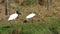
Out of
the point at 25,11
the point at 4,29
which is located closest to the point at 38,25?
the point at 4,29

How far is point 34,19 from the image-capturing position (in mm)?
10680

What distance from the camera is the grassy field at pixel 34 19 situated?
8461mm

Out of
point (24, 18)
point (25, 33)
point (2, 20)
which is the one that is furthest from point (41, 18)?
point (25, 33)

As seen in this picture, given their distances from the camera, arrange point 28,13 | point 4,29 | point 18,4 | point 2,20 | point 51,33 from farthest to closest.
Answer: point 18,4, point 28,13, point 2,20, point 51,33, point 4,29

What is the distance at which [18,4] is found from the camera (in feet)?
40.3

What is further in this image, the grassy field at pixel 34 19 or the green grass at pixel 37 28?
the grassy field at pixel 34 19

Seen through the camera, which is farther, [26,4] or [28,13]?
[26,4]

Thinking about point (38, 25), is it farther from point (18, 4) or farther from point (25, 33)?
point (18, 4)

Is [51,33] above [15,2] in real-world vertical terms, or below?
below

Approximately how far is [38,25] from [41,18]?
2010mm

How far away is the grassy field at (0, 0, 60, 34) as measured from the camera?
8461mm

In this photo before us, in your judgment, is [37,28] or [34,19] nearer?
[37,28]

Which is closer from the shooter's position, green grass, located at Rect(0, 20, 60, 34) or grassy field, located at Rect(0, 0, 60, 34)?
green grass, located at Rect(0, 20, 60, 34)

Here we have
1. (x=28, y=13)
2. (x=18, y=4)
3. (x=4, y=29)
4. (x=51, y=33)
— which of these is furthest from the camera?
(x=18, y=4)
